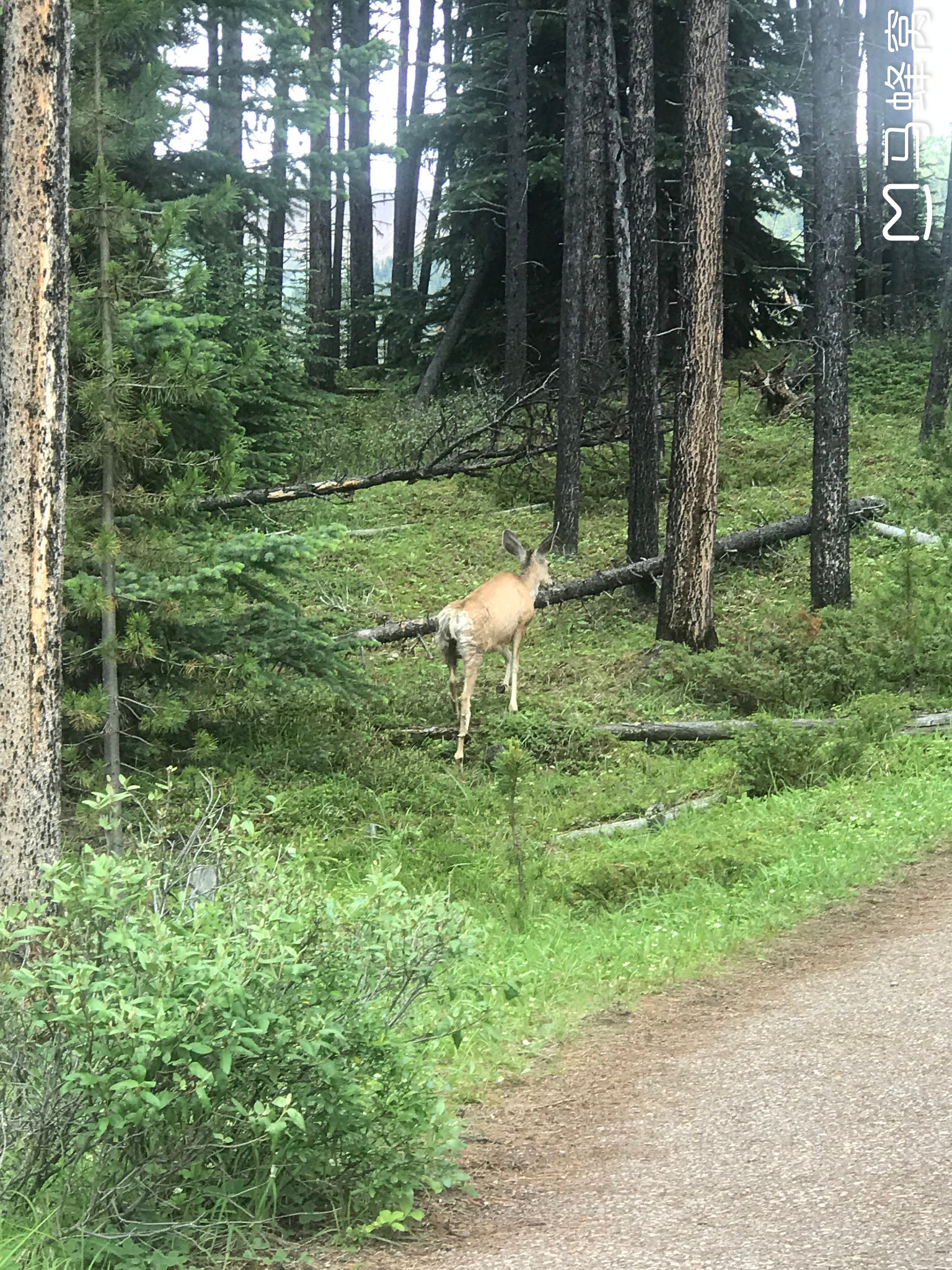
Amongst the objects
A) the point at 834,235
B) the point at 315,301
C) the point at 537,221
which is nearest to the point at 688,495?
the point at 834,235

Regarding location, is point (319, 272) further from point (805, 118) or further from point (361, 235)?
point (805, 118)

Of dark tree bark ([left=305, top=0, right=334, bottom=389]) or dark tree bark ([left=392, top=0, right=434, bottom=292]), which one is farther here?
dark tree bark ([left=392, top=0, right=434, bottom=292])

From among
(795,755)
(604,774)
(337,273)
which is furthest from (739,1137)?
(337,273)

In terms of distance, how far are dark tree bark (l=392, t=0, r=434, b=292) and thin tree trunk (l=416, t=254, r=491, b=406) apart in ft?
27.4

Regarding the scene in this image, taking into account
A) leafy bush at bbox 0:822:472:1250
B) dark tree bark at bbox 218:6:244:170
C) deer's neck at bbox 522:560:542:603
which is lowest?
leafy bush at bbox 0:822:472:1250

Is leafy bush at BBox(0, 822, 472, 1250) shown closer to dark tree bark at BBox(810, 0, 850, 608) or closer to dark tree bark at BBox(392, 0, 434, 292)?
dark tree bark at BBox(810, 0, 850, 608)

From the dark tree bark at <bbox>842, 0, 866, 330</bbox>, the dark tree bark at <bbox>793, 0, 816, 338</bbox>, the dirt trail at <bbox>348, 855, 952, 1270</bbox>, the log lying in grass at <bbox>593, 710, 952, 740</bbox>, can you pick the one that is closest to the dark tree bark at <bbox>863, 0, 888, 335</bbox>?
the dark tree bark at <bbox>842, 0, 866, 330</bbox>

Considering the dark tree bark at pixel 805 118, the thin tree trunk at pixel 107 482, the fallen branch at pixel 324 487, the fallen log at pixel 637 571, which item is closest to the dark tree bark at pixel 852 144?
the dark tree bark at pixel 805 118

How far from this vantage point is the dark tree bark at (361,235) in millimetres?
36094

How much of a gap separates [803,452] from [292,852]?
20309mm

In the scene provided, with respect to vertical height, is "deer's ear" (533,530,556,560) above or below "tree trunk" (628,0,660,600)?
below

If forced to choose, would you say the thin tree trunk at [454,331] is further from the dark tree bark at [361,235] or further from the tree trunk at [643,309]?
the tree trunk at [643,309]

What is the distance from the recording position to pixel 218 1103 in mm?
4512

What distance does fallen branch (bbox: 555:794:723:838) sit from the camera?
10.3m
